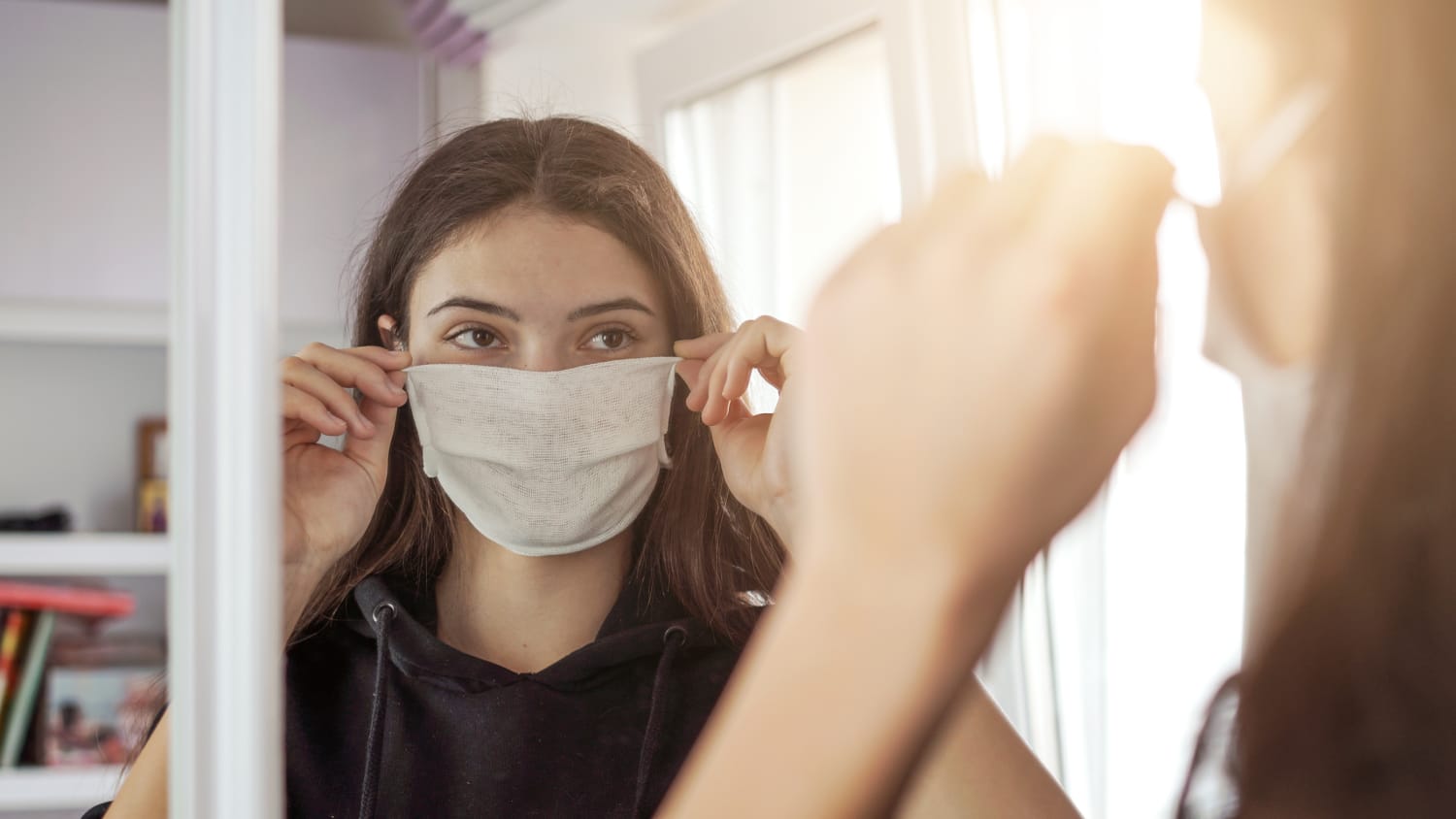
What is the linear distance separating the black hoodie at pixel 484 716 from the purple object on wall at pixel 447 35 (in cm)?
25

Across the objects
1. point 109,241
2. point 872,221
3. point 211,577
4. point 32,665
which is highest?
point 109,241

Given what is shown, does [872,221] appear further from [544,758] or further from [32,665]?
[32,665]

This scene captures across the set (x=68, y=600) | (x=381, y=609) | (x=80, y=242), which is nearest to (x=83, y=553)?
(x=68, y=600)

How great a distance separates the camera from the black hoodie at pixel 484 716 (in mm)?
425

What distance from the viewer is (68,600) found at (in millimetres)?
1162

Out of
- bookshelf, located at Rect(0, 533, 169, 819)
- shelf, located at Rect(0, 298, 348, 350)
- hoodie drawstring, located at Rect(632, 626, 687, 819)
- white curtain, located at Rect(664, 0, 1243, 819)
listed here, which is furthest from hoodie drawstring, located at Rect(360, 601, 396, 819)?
shelf, located at Rect(0, 298, 348, 350)

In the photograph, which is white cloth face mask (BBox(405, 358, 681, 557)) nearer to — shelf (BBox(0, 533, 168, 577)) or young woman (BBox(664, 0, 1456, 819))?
young woman (BBox(664, 0, 1456, 819))

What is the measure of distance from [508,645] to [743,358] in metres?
0.17

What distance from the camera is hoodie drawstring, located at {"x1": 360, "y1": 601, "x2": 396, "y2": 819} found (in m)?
0.41

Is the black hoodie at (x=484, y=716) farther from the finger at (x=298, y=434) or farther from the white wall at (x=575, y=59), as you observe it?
the white wall at (x=575, y=59)

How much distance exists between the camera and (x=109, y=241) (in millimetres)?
1092

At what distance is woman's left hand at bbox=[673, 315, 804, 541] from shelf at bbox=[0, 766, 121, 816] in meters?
0.86

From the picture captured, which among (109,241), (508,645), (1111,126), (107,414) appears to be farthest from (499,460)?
(107,414)

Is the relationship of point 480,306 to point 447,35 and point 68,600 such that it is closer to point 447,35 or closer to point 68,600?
point 447,35
